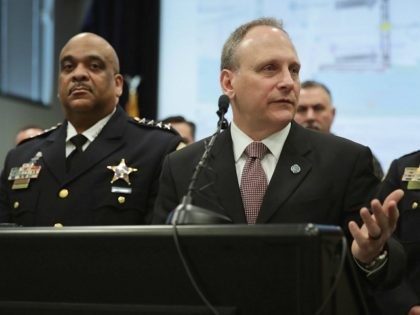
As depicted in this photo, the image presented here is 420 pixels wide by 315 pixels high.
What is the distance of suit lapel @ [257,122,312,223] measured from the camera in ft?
6.89

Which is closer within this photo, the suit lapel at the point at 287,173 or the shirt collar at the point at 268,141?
the suit lapel at the point at 287,173

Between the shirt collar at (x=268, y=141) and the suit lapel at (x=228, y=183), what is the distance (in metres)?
0.02

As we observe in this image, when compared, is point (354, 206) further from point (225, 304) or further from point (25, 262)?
point (25, 262)

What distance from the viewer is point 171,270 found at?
4.82ft

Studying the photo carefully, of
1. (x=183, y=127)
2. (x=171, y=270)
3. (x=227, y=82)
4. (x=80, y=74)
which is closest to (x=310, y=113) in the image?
(x=183, y=127)

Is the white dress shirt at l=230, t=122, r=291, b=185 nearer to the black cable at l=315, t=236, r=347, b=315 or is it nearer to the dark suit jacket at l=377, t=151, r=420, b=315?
the dark suit jacket at l=377, t=151, r=420, b=315

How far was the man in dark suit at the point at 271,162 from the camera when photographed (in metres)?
2.12

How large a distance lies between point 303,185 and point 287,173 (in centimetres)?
6

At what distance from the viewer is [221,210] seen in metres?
2.11

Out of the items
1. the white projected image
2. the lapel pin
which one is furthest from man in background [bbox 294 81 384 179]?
the lapel pin

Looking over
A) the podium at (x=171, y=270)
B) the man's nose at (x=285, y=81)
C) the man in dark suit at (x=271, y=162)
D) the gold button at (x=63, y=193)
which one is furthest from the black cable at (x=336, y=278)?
the gold button at (x=63, y=193)

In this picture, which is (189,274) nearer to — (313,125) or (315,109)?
(313,125)

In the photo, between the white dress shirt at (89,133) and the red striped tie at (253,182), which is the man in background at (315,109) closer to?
the white dress shirt at (89,133)

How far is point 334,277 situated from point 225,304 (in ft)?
0.69
